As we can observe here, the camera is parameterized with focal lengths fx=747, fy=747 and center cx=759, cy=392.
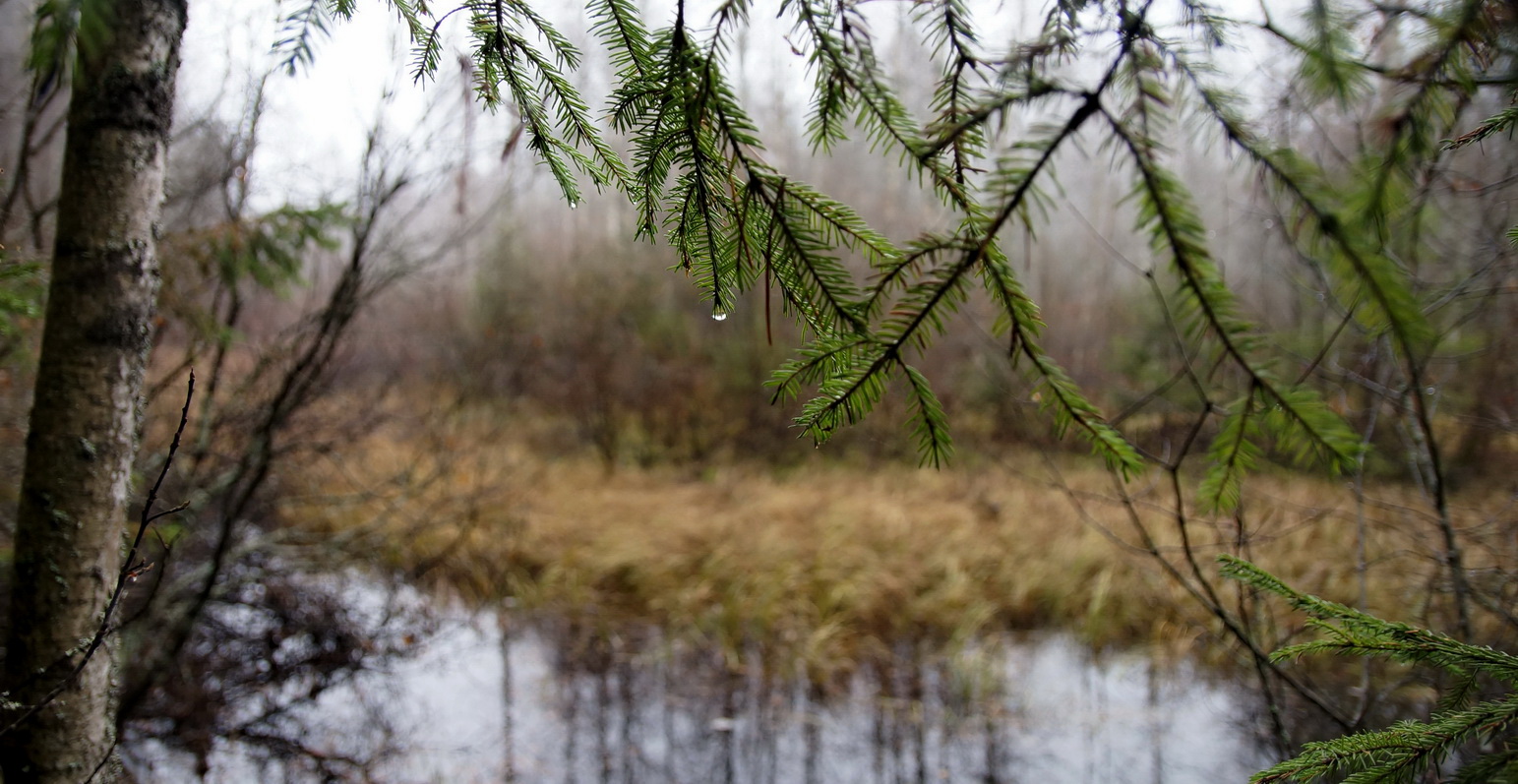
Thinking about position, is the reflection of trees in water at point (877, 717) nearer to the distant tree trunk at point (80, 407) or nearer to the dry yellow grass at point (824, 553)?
the dry yellow grass at point (824, 553)

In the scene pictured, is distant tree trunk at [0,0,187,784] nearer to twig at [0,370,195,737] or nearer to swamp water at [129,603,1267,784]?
twig at [0,370,195,737]

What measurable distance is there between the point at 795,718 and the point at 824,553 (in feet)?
5.97

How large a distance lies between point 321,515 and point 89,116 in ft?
20.6

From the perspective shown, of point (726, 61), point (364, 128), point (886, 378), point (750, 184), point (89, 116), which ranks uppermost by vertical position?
point (364, 128)

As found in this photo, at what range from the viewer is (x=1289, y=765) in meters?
0.88

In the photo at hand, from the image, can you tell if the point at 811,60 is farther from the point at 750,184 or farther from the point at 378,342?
the point at 378,342

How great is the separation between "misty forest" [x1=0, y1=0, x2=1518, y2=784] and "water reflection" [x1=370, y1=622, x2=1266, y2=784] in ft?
0.11

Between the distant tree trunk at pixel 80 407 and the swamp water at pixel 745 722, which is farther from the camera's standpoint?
the swamp water at pixel 745 722

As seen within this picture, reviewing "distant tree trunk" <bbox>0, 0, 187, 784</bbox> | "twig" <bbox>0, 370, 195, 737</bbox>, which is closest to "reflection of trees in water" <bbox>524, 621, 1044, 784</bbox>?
"distant tree trunk" <bbox>0, 0, 187, 784</bbox>

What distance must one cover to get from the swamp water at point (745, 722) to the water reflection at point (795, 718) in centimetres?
1

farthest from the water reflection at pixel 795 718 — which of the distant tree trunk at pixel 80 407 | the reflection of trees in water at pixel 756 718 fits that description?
the distant tree trunk at pixel 80 407

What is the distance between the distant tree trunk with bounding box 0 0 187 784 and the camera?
121cm

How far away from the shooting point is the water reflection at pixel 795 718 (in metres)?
3.79

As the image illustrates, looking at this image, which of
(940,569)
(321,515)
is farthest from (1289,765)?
(321,515)
